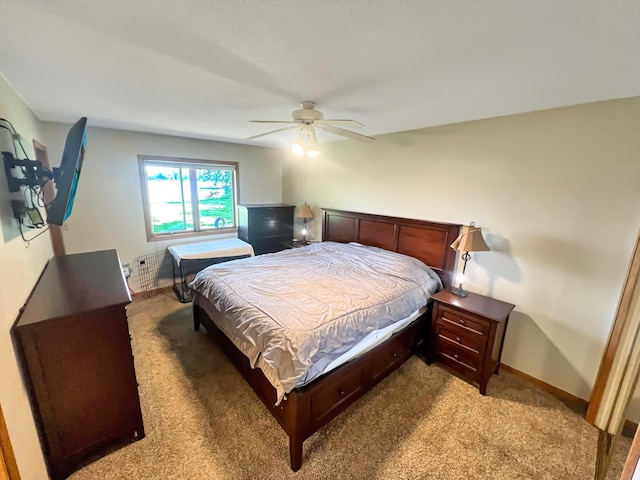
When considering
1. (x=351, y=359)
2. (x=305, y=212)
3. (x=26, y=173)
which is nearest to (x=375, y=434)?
(x=351, y=359)

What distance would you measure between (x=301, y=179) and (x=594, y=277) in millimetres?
3870

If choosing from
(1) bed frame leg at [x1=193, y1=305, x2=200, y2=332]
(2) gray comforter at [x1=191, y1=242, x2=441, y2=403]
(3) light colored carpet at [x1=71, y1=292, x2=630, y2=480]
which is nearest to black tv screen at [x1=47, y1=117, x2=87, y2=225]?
(2) gray comforter at [x1=191, y1=242, x2=441, y2=403]

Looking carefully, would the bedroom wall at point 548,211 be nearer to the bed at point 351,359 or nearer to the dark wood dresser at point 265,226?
the bed at point 351,359

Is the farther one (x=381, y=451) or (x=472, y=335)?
(x=472, y=335)

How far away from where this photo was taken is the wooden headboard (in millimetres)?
2814

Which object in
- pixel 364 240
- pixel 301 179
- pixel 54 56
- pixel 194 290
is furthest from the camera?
pixel 301 179

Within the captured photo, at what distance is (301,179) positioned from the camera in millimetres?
4688

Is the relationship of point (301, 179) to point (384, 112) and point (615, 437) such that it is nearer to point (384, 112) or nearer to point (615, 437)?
point (384, 112)

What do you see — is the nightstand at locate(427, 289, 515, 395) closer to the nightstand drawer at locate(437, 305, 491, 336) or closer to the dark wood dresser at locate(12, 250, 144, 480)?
the nightstand drawer at locate(437, 305, 491, 336)

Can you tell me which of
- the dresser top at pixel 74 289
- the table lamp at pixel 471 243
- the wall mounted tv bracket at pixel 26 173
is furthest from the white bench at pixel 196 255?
the table lamp at pixel 471 243

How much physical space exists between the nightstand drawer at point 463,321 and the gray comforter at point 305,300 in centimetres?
20

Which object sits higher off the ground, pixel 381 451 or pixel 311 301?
pixel 311 301

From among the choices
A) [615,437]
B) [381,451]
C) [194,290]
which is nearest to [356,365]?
[381,451]

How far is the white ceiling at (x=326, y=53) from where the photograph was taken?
1.02 metres
